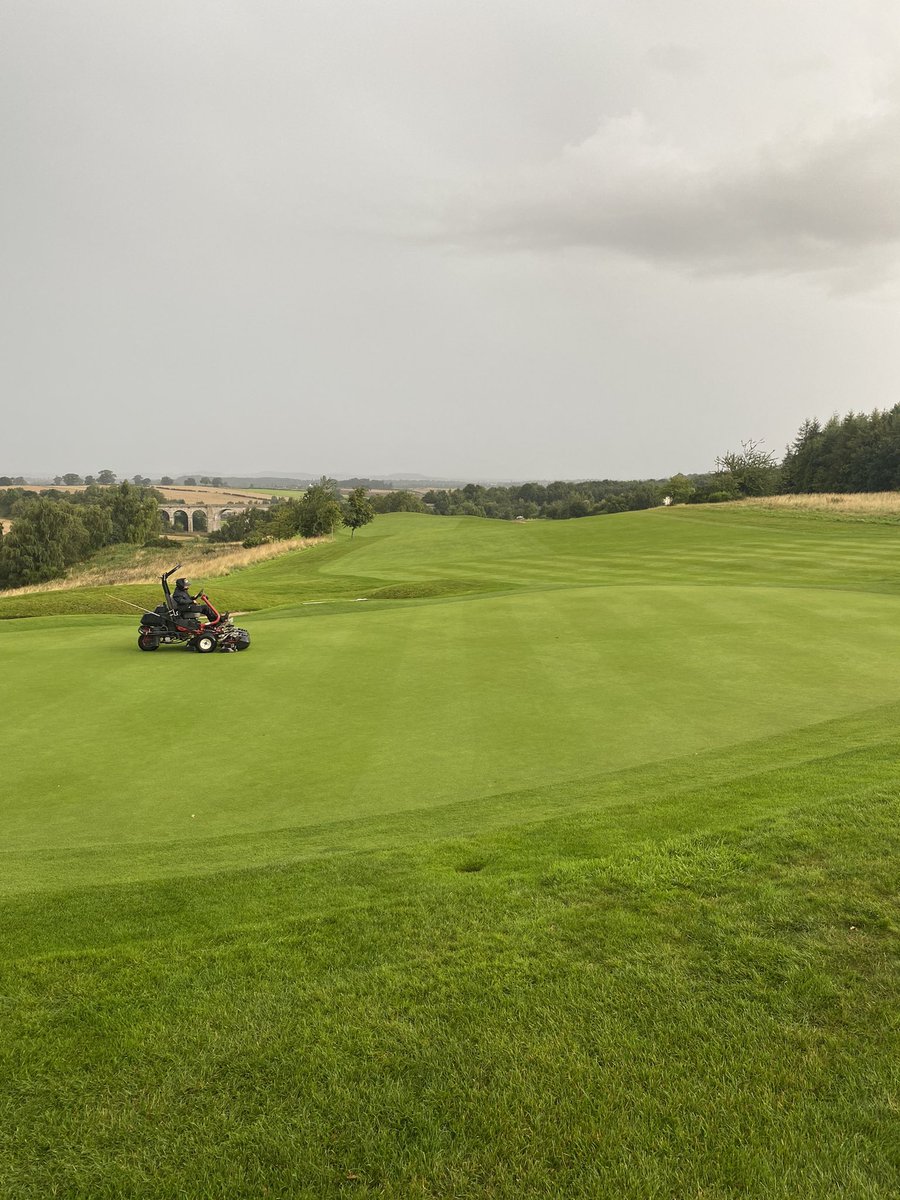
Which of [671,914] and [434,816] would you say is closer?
[671,914]

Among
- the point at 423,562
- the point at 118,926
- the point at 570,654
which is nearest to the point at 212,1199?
the point at 118,926

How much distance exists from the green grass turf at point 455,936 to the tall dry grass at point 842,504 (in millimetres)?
40642

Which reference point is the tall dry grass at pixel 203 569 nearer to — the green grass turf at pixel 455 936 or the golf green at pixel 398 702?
the golf green at pixel 398 702

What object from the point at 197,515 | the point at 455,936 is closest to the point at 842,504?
the point at 455,936

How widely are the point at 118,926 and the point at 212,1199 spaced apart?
2.43m

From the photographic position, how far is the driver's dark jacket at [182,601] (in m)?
15.6

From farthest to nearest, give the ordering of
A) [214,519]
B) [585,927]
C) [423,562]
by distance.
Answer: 1. [214,519]
2. [423,562]
3. [585,927]

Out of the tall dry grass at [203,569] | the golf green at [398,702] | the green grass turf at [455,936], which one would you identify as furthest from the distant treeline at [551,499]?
the green grass turf at [455,936]

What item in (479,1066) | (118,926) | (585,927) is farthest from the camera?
(118,926)

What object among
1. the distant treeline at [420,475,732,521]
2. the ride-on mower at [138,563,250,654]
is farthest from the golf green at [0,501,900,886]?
the distant treeline at [420,475,732,521]

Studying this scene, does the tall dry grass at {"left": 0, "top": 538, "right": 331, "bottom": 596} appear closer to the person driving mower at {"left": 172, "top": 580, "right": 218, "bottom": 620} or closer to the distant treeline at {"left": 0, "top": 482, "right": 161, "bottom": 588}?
the person driving mower at {"left": 172, "top": 580, "right": 218, "bottom": 620}

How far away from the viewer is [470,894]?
521 centimetres

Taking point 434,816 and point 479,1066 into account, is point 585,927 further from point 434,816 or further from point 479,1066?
point 434,816

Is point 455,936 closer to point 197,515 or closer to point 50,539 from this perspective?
point 50,539
